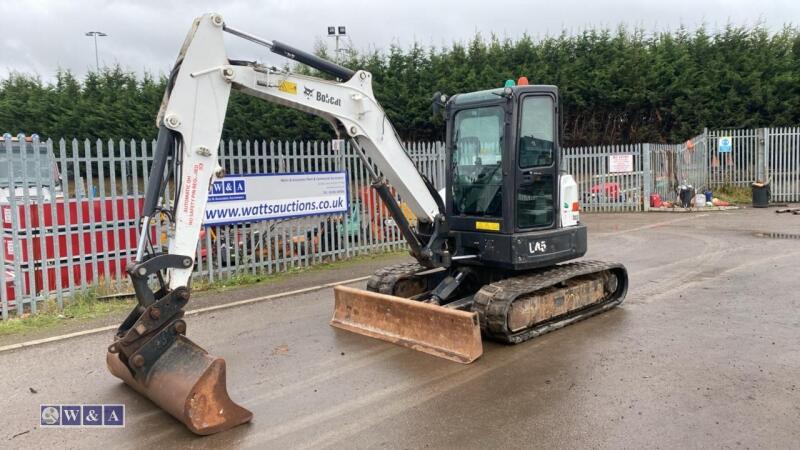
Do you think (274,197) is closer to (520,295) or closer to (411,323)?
(411,323)

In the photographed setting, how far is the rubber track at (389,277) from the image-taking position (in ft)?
22.5

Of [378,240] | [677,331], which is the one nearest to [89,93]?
[378,240]

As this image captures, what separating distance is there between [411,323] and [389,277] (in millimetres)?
1136

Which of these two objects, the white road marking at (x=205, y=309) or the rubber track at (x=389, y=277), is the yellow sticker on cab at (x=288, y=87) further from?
the white road marking at (x=205, y=309)

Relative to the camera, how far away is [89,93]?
2902 cm

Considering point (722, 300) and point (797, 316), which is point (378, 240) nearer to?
point (722, 300)

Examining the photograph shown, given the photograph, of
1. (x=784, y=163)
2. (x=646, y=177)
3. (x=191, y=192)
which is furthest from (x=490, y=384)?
(x=784, y=163)

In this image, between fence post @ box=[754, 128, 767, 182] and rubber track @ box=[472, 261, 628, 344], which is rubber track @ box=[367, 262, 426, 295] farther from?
fence post @ box=[754, 128, 767, 182]

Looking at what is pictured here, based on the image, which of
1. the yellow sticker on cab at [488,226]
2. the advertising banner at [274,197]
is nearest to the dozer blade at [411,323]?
the yellow sticker on cab at [488,226]

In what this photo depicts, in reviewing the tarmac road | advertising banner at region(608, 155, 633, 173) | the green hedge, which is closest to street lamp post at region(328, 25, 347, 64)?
the green hedge

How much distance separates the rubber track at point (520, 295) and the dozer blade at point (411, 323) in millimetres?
381

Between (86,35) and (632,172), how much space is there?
27.7 m

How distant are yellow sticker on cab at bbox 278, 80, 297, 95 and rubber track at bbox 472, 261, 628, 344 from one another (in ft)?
8.71

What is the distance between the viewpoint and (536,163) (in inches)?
252
